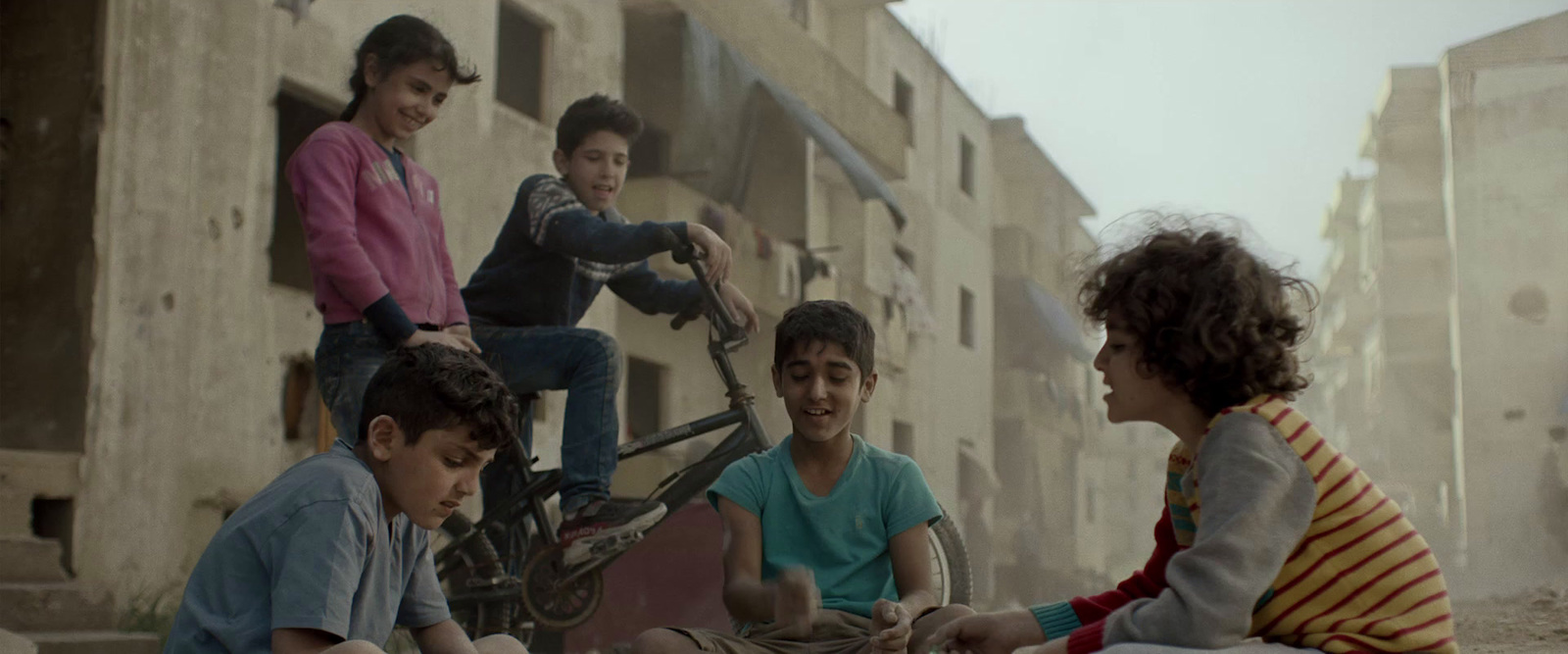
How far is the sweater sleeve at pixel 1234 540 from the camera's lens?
1.96 m

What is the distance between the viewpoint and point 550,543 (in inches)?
171

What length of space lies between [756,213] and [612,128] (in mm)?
10376

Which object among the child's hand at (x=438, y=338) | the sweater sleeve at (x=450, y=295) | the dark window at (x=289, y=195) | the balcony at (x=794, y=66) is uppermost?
the balcony at (x=794, y=66)

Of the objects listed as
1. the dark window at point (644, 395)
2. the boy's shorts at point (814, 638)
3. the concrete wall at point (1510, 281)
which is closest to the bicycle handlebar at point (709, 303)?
the boy's shorts at point (814, 638)

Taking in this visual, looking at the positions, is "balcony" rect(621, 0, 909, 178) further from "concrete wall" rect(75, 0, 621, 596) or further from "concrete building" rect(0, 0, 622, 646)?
"concrete building" rect(0, 0, 622, 646)

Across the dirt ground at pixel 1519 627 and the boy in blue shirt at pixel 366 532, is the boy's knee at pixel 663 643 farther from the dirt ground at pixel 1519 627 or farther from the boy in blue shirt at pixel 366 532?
the dirt ground at pixel 1519 627

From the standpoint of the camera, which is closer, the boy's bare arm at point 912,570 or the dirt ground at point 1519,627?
the boy's bare arm at point 912,570

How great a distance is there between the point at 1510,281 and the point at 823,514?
22.8 meters

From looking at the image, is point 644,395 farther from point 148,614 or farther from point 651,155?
point 148,614

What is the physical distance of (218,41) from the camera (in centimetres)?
699

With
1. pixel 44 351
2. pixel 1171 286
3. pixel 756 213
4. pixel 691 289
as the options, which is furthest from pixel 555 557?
pixel 756 213

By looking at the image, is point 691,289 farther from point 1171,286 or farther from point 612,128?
point 1171,286

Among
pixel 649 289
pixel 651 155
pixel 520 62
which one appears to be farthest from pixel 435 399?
pixel 651 155

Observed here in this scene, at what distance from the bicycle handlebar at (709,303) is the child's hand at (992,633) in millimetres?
2251
